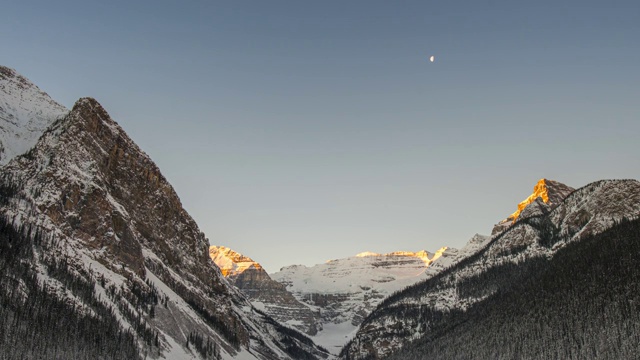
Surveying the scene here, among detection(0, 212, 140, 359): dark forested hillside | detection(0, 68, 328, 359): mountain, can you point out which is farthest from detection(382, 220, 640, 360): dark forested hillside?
detection(0, 212, 140, 359): dark forested hillside

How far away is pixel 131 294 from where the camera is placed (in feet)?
496

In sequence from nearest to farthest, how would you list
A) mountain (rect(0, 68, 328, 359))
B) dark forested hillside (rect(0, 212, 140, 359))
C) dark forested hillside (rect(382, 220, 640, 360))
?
1. dark forested hillside (rect(0, 212, 140, 359))
2. mountain (rect(0, 68, 328, 359))
3. dark forested hillside (rect(382, 220, 640, 360))

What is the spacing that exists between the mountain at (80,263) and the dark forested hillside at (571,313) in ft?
271

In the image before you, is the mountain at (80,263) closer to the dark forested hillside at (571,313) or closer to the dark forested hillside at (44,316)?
the dark forested hillside at (44,316)

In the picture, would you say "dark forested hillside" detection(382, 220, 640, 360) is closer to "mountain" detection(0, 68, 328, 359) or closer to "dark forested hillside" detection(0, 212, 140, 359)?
"mountain" detection(0, 68, 328, 359)

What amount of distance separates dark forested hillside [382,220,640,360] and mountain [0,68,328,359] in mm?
82697

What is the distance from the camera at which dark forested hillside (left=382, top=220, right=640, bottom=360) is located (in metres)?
131

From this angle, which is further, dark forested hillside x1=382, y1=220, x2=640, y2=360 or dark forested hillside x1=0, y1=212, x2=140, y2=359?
dark forested hillside x1=382, y1=220, x2=640, y2=360

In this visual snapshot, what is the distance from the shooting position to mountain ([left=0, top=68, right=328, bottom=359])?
112 metres

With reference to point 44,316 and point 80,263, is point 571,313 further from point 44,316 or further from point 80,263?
point 80,263

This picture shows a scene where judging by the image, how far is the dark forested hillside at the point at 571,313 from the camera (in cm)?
13100

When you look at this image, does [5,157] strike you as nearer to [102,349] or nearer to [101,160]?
[101,160]

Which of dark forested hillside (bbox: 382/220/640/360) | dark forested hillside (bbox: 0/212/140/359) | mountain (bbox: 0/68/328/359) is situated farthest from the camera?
dark forested hillside (bbox: 382/220/640/360)

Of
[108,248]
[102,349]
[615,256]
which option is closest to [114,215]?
[108,248]
